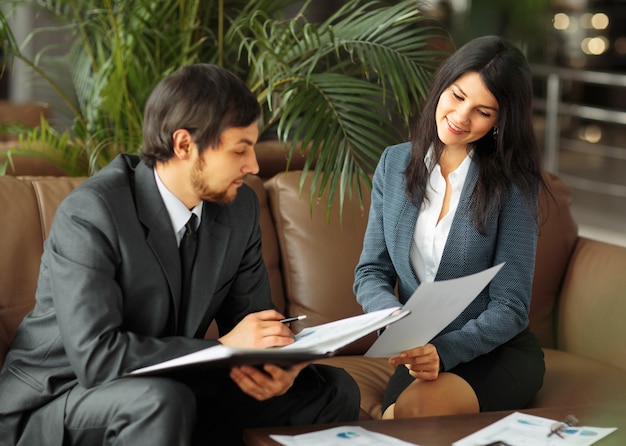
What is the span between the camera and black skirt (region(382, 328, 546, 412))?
1.80 m

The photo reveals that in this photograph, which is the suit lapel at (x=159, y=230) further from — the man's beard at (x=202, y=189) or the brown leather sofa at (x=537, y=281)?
the brown leather sofa at (x=537, y=281)

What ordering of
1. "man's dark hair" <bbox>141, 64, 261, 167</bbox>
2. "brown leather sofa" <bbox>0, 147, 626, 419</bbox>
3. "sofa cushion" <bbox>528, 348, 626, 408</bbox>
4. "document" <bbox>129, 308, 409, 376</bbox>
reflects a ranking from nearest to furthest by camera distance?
"document" <bbox>129, 308, 409, 376</bbox>
"man's dark hair" <bbox>141, 64, 261, 167</bbox>
"sofa cushion" <bbox>528, 348, 626, 408</bbox>
"brown leather sofa" <bbox>0, 147, 626, 419</bbox>

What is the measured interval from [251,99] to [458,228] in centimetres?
60

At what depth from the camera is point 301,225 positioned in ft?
7.80

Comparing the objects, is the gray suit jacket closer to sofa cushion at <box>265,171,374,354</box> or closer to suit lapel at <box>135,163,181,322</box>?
suit lapel at <box>135,163,181,322</box>

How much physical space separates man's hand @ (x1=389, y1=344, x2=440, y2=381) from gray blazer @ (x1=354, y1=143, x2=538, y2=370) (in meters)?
0.09

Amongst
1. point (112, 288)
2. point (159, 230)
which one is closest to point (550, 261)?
point (159, 230)

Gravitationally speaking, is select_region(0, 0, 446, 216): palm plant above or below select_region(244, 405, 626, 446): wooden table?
above

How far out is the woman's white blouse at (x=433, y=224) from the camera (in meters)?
1.91

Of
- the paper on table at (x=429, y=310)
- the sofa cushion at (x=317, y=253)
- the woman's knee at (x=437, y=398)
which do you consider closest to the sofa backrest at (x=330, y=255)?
the sofa cushion at (x=317, y=253)

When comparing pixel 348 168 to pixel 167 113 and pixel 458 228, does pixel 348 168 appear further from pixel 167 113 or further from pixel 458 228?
pixel 167 113

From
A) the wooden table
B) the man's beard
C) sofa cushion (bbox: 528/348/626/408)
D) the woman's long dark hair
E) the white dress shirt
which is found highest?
the woman's long dark hair

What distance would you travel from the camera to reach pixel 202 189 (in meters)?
1.56

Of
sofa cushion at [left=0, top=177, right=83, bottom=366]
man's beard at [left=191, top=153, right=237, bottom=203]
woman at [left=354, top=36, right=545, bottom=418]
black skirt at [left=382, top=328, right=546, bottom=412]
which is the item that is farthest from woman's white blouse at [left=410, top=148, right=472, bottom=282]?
sofa cushion at [left=0, top=177, right=83, bottom=366]
